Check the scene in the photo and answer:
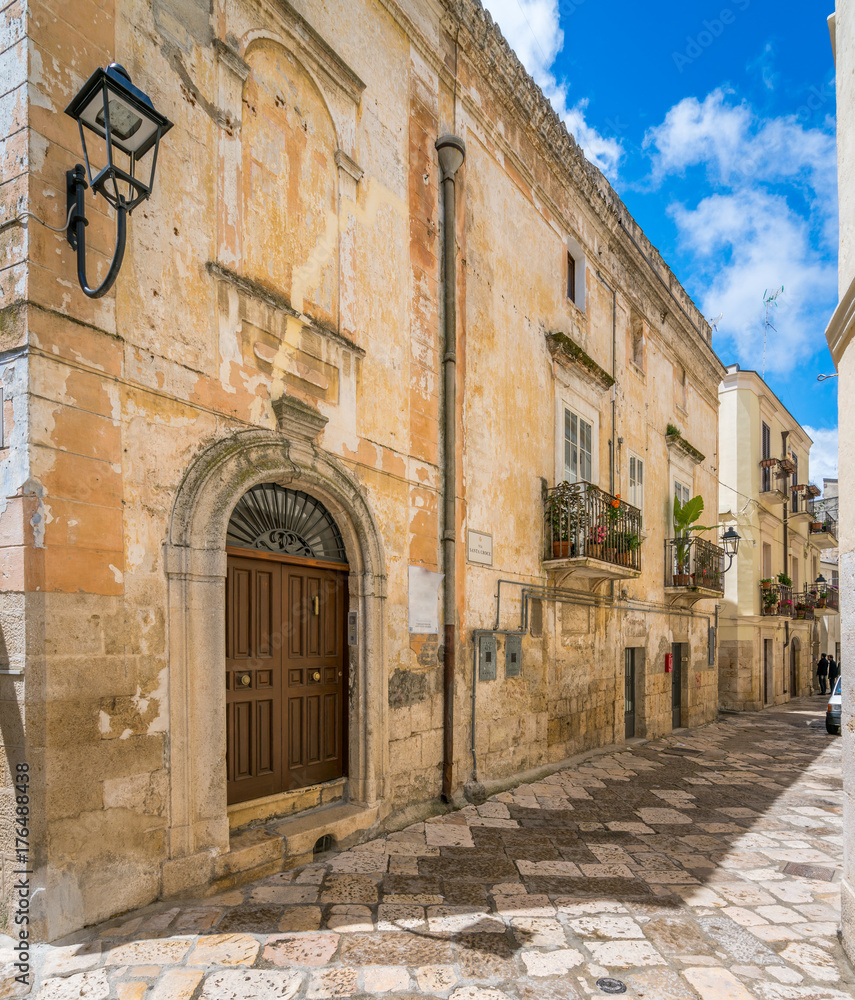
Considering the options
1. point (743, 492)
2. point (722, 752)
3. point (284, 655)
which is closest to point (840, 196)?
point (284, 655)

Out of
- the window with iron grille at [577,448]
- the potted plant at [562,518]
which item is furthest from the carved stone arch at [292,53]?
the window with iron grille at [577,448]

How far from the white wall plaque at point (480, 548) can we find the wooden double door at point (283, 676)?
1.80 metres

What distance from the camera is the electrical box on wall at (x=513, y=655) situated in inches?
310

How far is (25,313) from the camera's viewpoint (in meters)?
3.54

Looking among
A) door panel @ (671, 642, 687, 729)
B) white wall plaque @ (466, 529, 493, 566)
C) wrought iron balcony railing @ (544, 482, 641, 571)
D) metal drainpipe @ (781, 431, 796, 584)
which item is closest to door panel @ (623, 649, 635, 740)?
door panel @ (671, 642, 687, 729)

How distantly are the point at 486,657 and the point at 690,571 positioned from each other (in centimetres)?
806

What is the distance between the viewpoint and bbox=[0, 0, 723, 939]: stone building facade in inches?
144

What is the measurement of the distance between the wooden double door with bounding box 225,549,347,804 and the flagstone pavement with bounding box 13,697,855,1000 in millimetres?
732

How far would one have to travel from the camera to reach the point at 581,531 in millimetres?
9008

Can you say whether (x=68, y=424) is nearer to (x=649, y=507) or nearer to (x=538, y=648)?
(x=538, y=648)

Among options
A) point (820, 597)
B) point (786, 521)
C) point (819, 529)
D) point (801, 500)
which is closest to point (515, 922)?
point (786, 521)

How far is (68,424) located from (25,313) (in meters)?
0.58

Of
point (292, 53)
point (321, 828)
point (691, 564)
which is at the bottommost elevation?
point (321, 828)

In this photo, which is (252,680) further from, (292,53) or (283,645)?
(292,53)
